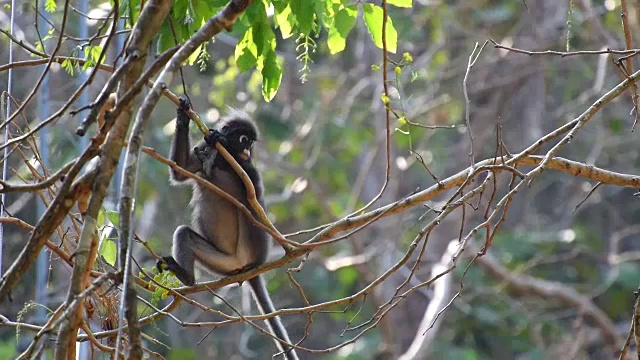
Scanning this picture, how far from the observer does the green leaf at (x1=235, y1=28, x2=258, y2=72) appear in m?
4.52

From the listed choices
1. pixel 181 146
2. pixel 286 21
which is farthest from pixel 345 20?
pixel 181 146

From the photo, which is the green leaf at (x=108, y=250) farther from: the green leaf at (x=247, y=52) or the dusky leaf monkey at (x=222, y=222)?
the dusky leaf monkey at (x=222, y=222)

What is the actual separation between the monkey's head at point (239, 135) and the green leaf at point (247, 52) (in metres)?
1.86

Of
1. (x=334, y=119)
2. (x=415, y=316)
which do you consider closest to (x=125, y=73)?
(x=334, y=119)

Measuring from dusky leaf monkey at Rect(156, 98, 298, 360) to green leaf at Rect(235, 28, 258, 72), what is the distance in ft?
4.73

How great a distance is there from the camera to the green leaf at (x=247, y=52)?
452 cm

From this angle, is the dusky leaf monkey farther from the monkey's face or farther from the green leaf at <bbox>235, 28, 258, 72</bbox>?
the green leaf at <bbox>235, 28, 258, 72</bbox>

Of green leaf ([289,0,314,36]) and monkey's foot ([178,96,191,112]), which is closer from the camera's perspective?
green leaf ([289,0,314,36])

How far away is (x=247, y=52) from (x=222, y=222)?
2613mm

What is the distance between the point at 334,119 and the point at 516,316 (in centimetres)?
425

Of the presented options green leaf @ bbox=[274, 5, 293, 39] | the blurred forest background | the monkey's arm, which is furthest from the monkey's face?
the blurred forest background

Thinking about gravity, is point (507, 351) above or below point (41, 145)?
above

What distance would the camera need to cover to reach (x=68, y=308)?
9.07 feet

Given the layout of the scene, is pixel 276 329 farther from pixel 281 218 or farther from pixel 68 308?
pixel 281 218
